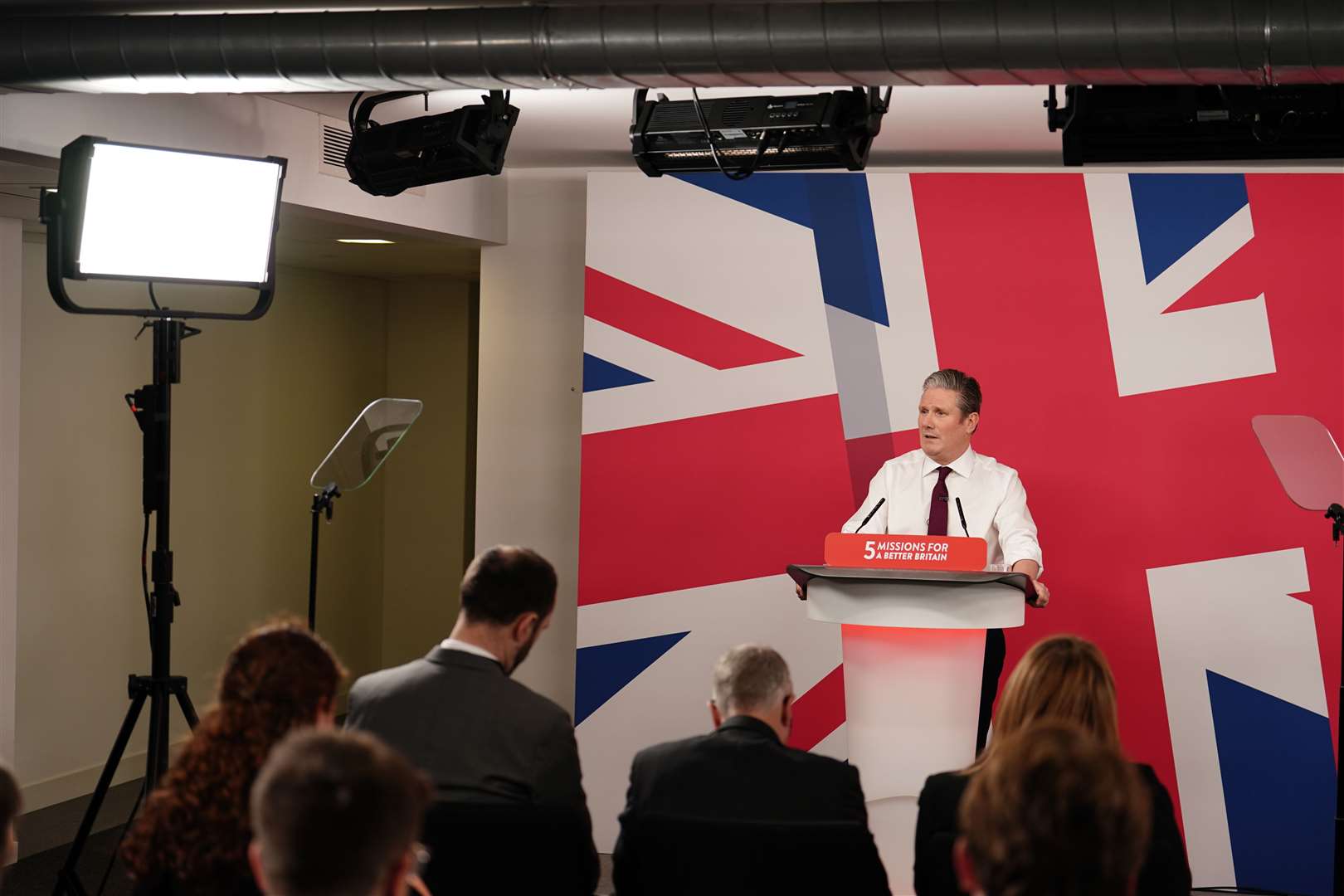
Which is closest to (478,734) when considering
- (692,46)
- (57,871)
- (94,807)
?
(692,46)

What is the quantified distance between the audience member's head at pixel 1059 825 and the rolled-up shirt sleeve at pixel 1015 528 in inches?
109

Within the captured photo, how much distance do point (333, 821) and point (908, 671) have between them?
93.7 inches

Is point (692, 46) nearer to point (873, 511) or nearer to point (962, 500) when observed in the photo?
point (873, 511)

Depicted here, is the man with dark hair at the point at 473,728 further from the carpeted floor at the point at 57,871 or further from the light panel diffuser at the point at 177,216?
the carpeted floor at the point at 57,871

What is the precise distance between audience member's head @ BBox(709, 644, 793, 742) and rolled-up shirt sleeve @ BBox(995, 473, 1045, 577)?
172 cm

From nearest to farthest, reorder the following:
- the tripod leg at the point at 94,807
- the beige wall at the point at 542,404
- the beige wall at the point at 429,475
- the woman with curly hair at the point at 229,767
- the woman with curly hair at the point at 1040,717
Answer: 1. the woman with curly hair at the point at 229,767
2. the woman with curly hair at the point at 1040,717
3. the tripod leg at the point at 94,807
4. the beige wall at the point at 542,404
5. the beige wall at the point at 429,475

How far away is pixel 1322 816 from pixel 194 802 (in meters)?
4.33

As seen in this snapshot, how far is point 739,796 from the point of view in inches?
93.7

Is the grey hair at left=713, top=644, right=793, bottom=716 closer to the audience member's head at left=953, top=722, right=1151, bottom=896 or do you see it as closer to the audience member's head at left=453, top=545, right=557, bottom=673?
the audience member's head at left=453, top=545, right=557, bottom=673

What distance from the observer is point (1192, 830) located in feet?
16.5

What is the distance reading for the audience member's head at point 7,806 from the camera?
172cm

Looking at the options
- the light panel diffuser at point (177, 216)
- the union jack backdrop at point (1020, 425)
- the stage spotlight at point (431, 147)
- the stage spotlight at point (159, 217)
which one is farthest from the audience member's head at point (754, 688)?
the union jack backdrop at point (1020, 425)

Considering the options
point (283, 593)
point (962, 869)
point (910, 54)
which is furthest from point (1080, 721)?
point (283, 593)

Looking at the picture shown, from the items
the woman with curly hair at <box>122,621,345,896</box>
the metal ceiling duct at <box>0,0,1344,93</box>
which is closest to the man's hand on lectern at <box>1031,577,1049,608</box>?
the metal ceiling duct at <box>0,0,1344,93</box>
